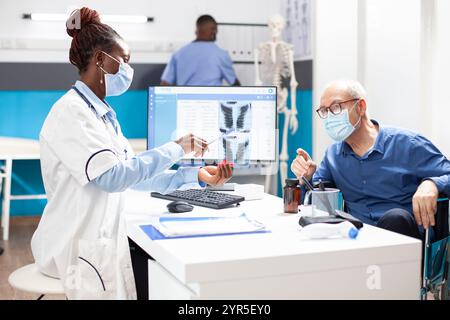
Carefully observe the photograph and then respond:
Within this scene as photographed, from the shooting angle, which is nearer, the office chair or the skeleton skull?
the office chair

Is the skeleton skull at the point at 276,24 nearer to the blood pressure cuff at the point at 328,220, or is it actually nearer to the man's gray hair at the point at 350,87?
the man's gray hair at the point at 350,87

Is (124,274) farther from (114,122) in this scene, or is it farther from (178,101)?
(178,101)

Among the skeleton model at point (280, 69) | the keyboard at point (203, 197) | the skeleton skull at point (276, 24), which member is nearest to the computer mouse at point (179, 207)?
the keyboard at point (203, 197)

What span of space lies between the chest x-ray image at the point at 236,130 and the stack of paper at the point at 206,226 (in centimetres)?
94

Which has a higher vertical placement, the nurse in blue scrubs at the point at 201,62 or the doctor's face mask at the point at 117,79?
the nurse in blue scrubs at the point at 201,62

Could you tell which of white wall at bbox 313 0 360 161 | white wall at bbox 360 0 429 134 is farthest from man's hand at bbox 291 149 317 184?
white wall at bbox 313 0 360 161

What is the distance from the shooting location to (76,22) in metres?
2.12

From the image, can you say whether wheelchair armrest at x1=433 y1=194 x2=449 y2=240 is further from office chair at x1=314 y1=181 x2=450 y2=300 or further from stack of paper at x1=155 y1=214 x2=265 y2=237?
stack of paper at x1=155 y1=214 x2=265 y2=237

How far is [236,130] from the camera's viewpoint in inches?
111

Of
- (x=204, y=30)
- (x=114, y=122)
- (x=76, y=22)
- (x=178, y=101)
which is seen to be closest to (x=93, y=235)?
(x=114, y=122)

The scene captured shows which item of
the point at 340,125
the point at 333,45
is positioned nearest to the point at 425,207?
the point at 340,125

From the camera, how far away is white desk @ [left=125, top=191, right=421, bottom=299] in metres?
1.38

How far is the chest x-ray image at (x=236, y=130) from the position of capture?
2799 mm

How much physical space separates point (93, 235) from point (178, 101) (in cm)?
104
